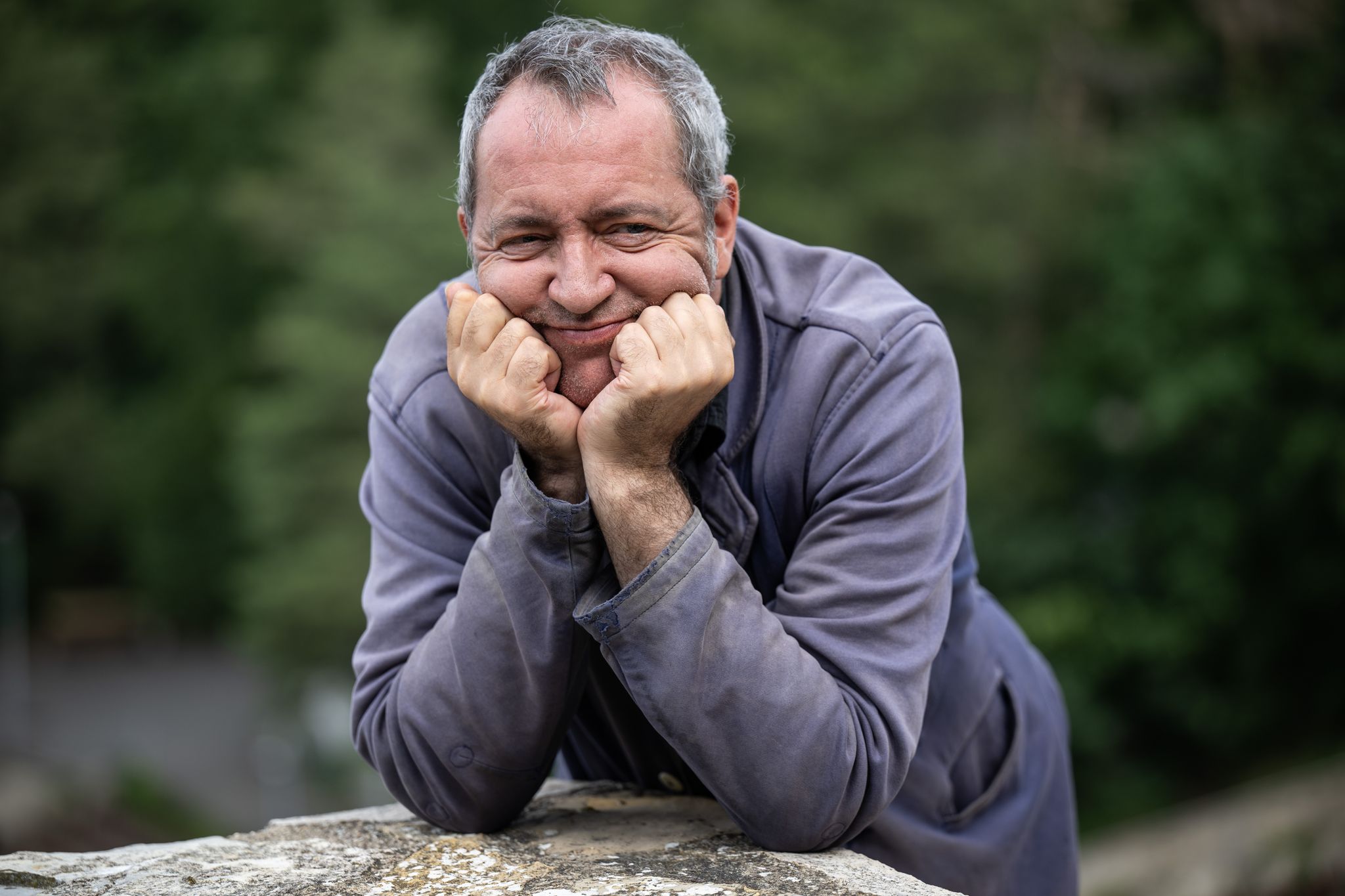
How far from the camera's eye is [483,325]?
2.16 meters

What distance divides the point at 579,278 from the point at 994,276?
1460 cm

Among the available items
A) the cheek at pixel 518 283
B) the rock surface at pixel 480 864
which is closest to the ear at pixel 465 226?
the cheek at pixel 518 283

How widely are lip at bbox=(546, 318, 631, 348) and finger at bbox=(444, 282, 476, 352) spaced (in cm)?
Result: 15

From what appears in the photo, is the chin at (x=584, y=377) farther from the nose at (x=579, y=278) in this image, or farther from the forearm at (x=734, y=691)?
the forearm at (x=734, y=691)

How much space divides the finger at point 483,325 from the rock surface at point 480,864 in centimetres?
86

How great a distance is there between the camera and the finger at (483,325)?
2156 mm

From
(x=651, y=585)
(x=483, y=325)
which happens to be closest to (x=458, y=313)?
(x=483, y=325)

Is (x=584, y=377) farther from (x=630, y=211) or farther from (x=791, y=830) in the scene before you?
(x=791, y=830)

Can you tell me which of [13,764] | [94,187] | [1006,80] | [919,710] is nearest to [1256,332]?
[1006,80]

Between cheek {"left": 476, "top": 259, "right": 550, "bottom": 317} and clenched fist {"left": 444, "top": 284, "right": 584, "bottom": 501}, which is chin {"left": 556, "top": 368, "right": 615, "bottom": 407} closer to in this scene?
clenched fist {"left": 444, "top": 284, "right": 584, "bottom": 501}

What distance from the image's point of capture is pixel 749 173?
16.3 m

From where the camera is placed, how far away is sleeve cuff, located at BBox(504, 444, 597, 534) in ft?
6.81

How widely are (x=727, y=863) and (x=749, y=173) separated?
14862 mm

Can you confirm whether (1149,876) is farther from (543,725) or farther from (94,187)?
(94,187)
